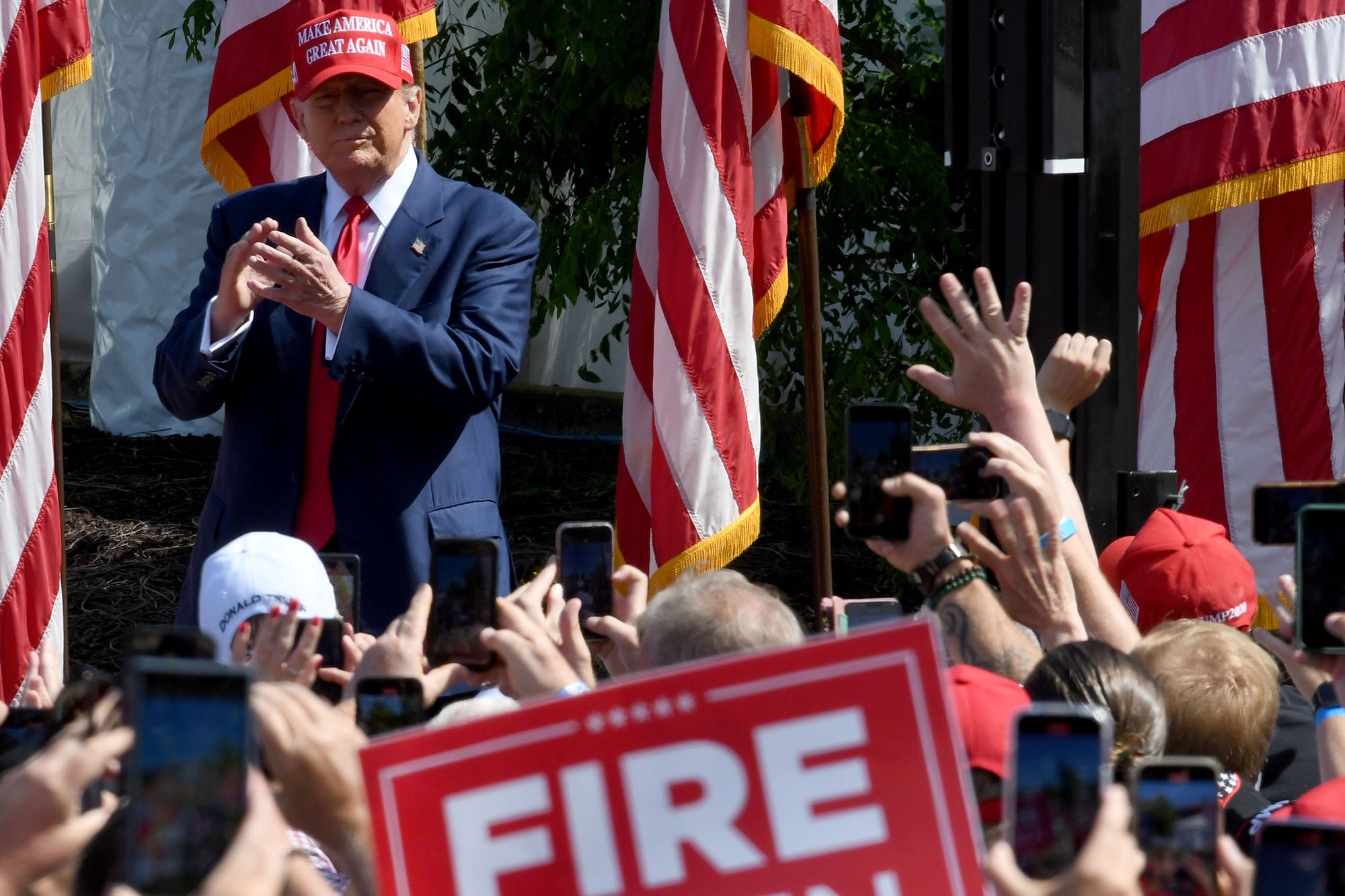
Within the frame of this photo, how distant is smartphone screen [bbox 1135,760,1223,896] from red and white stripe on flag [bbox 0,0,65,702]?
10.2ft

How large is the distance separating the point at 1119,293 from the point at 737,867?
229cm

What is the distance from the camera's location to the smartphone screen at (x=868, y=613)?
211 centimetres

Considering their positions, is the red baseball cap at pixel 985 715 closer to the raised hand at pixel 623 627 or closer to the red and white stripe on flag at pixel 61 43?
the raised hand at pixel 623 627

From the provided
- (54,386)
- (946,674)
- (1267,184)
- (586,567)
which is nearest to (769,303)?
(1267,184)

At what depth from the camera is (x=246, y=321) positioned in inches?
109

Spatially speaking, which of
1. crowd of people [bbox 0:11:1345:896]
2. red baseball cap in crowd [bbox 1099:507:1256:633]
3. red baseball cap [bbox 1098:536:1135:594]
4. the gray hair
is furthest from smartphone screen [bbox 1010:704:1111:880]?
red baseball cap [bbox 1098:536:1135:594]

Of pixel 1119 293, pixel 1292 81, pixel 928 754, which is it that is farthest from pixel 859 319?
pixel 928 754

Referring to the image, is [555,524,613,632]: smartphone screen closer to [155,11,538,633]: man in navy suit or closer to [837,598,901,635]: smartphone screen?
[837,598,901,635]: smartphone screen

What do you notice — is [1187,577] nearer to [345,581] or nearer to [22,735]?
[345,581]

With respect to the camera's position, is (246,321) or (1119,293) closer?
(246,321)

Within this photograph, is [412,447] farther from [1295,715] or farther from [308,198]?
[1295,715]

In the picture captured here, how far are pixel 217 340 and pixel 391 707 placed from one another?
4.44 ft

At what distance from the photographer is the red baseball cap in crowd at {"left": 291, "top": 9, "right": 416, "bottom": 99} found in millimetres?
2883

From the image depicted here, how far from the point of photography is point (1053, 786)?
115 cm
